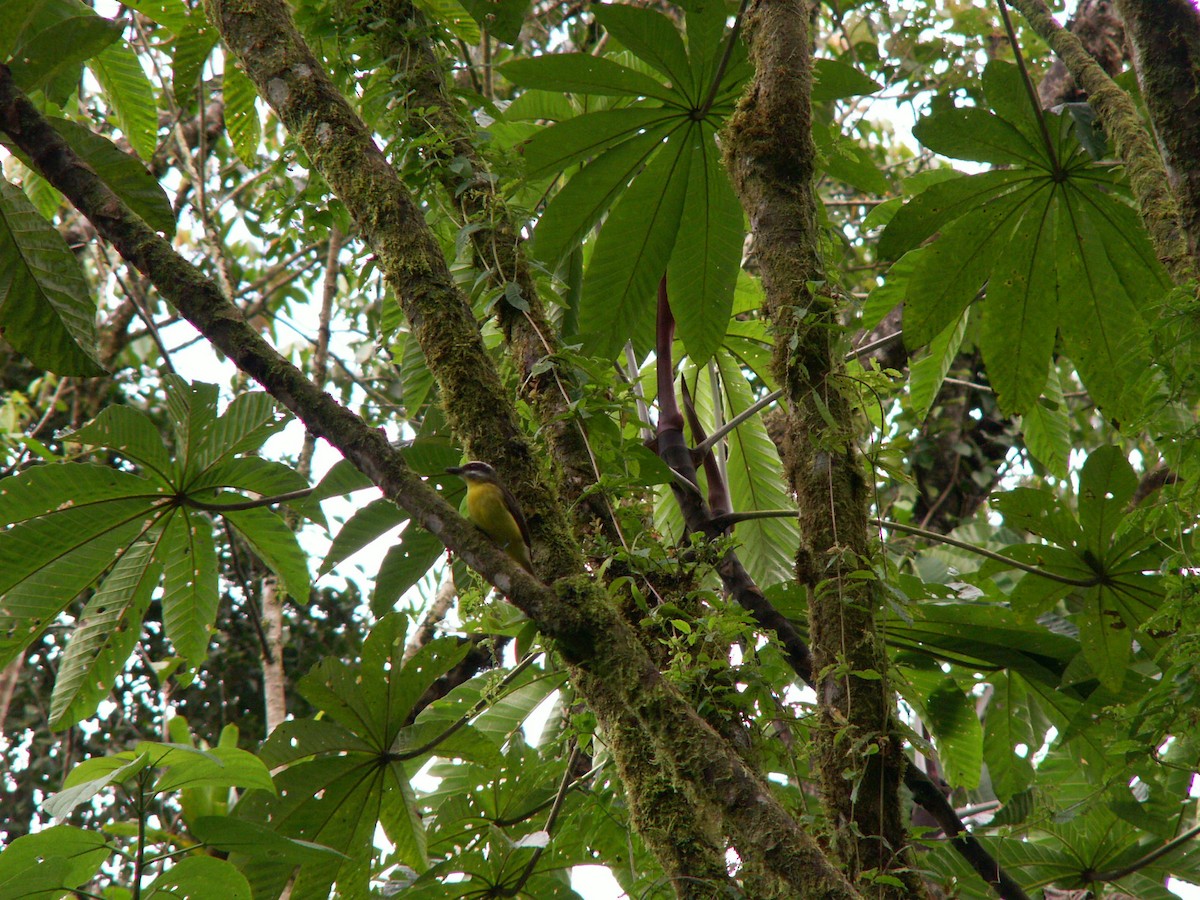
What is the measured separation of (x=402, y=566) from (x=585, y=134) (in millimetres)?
1271

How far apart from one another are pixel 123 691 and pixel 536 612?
20.7 feet

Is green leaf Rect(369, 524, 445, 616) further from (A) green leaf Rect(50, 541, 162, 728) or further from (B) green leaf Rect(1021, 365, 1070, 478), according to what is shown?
(B) green leaf Rect(1021, 365, 1070, 478)

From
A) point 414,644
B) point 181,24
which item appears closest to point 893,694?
point 181,24

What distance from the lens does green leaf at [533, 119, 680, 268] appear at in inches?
106

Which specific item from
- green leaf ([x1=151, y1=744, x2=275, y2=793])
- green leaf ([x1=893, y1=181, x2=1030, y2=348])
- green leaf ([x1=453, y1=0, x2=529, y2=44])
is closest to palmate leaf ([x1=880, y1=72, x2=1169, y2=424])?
green leaf ([x1=893, y1=181, x2=1030, y2=348])

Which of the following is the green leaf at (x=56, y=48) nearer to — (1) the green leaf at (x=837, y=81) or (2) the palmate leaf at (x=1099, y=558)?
(1) the green leaf at (x=837, y=81)

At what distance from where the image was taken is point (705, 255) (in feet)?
8.62

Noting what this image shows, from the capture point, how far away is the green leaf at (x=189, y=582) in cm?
247

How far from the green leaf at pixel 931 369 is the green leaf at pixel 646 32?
3.98 ft

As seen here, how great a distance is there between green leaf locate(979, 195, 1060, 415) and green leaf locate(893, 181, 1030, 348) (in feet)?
0.20

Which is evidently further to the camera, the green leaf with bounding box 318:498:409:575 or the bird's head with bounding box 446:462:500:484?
the green leaf with bounding box 318:498:409:575

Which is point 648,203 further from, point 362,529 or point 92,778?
point 92,778

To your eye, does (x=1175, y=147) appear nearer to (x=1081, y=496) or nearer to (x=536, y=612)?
(x=1081, y=496)

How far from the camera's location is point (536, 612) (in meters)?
1.43
